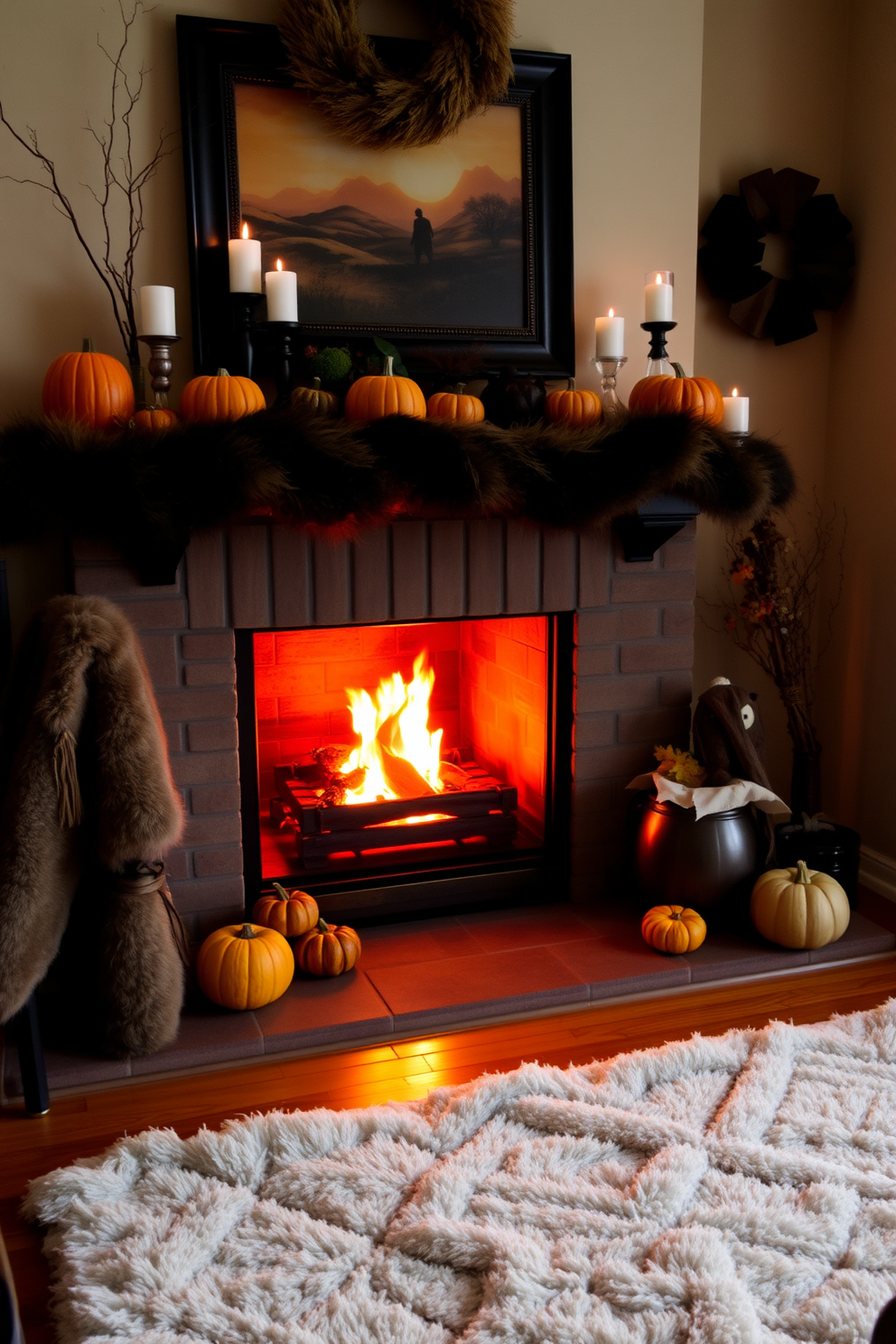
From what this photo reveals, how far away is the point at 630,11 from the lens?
2.56 m

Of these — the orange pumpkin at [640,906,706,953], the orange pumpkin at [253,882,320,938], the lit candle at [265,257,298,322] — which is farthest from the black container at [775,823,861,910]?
the lit candle at [265,257,298,322]

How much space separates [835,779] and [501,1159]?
192 cm

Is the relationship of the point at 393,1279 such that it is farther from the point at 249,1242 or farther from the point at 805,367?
the point at 805,367

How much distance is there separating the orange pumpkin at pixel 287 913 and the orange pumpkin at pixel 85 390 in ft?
3.60

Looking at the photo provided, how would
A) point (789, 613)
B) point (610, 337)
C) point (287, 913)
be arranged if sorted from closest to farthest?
point (287, 913) < point (610, 337) < point (789, 613)

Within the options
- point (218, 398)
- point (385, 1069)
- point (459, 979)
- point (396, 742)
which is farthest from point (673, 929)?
point (218, 398)

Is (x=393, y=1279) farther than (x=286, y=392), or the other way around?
(x=286, y=392)

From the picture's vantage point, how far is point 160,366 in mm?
2176

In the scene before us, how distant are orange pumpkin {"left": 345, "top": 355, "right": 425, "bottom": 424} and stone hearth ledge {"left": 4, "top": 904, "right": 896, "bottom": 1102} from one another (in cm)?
123

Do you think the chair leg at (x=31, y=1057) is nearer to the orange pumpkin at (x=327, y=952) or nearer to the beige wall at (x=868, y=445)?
the orange pumpkin at (x=327, y=952)

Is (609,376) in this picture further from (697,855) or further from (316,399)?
(697,855)

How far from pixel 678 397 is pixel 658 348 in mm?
192

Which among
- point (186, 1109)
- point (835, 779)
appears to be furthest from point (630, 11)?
point (186, 1109)

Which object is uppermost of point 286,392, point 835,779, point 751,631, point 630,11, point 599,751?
point 630,11
